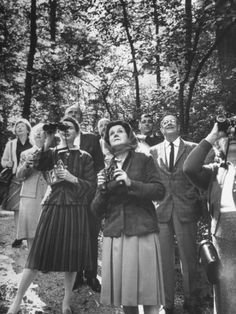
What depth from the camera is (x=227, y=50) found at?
21.1ft

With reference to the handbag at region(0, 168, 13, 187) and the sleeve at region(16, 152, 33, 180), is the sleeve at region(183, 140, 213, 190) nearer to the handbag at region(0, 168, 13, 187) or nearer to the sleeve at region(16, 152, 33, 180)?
the sleeve at region(16, 152, 33, 180)

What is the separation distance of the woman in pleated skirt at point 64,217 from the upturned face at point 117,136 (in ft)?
2.59

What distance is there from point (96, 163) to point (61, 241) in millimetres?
1573

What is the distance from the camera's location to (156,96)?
7.97 metres

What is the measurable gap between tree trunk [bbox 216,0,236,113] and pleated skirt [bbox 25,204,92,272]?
3.42 m

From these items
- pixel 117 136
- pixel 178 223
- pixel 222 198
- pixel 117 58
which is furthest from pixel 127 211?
pixel 117 58

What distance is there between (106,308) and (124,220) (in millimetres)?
1756

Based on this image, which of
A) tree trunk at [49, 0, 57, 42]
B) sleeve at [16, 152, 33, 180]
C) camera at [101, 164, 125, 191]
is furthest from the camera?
tree trunk at [49, 0, 57, 42]

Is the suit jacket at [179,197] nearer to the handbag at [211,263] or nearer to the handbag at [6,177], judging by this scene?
the handbag at [211,263]

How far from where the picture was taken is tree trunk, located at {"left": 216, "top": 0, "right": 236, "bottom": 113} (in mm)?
5805

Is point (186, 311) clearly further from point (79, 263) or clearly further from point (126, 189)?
point (126, 189)

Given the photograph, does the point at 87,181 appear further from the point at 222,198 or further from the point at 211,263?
the point at 211,263

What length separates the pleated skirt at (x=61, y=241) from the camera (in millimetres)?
3932

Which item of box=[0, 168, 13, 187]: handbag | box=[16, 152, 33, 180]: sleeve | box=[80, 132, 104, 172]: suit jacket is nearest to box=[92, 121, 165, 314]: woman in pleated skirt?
box=[80, 132, 104, 172]: suit jacket
